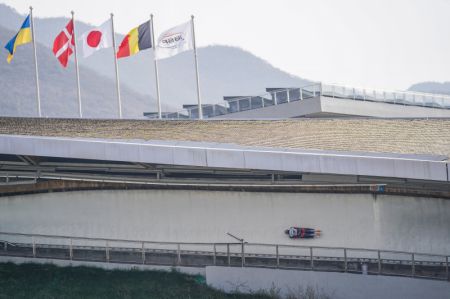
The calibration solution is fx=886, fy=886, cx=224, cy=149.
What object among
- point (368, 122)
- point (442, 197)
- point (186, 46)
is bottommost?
point (442, 197)

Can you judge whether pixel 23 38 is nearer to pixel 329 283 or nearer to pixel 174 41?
pixel 174 41

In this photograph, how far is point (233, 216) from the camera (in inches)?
1091

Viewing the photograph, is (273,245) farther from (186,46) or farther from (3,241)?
(186,46)

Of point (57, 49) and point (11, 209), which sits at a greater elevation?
point (57, 49)

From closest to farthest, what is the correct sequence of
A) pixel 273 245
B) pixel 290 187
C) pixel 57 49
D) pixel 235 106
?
pixel 273 245, pixel 290 187, pixel 57 49, pixel 235 106

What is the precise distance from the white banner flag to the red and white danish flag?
436cm

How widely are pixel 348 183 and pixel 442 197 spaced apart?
9.00ft

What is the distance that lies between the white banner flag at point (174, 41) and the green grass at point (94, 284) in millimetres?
12945

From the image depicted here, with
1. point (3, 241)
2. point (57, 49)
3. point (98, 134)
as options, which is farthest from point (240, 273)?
point (57, 49)

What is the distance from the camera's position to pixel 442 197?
25812mm

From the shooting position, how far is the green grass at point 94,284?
78.3 feet

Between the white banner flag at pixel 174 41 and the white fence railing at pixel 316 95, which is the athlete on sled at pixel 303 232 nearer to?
the white banner flag at pixel 174 41

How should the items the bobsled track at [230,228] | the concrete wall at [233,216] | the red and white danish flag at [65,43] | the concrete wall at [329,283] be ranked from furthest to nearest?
the red and white danish flag at [65,43] < the concrete wall at [233,216] < the bobsled track at [230,228] < the concrete wall at [329,283]

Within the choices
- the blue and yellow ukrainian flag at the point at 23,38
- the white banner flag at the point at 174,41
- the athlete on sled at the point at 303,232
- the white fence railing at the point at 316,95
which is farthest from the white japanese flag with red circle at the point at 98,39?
the athlete on sled at the point at 303,232
